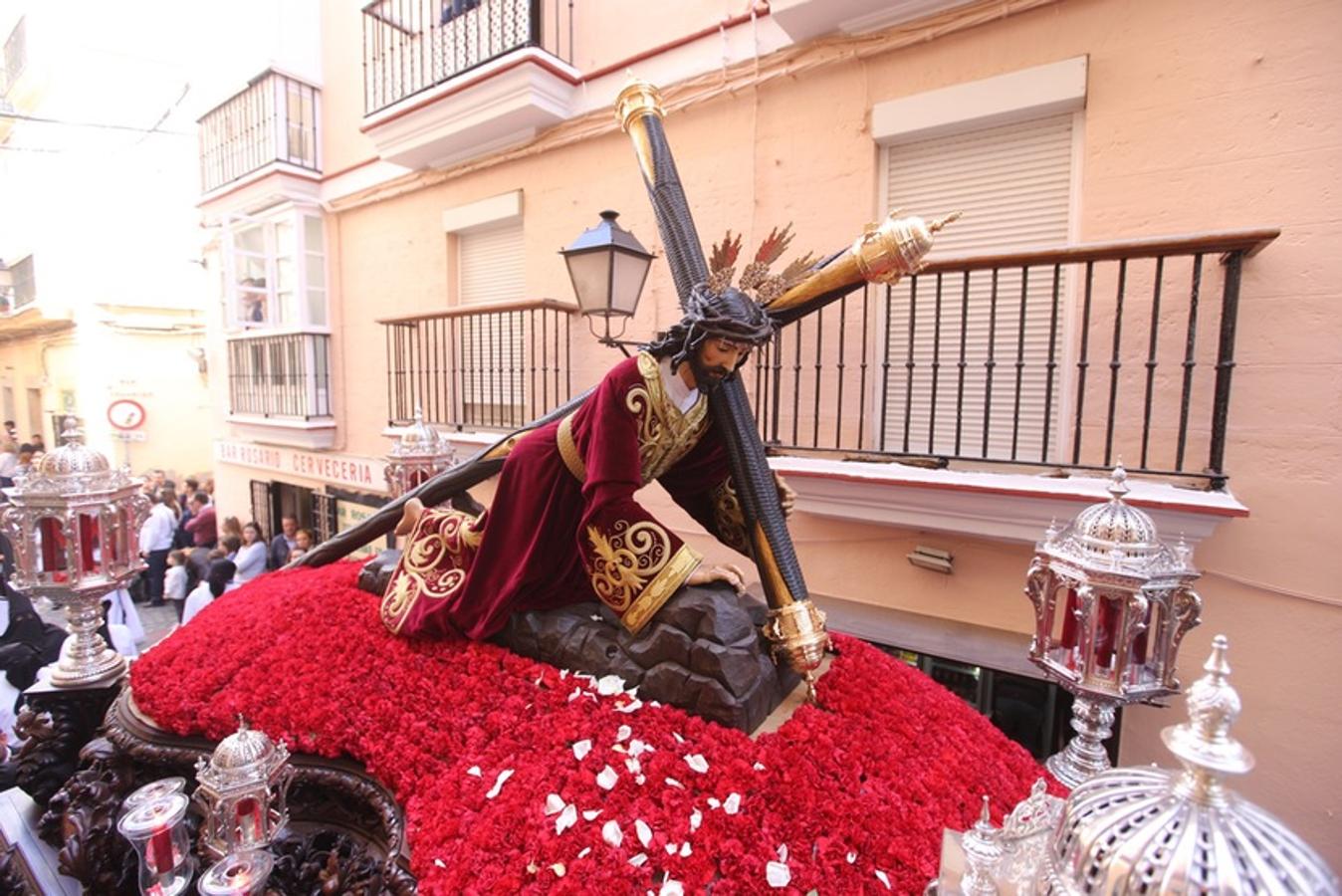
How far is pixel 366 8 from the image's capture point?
17.6ft

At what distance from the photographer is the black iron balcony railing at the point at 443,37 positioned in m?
4.74

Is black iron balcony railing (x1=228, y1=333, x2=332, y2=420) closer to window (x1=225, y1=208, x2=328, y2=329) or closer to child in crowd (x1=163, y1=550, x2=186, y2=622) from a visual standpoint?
window (x1=225, y1=208, x2=328, y2=329)

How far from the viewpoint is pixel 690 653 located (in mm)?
1799

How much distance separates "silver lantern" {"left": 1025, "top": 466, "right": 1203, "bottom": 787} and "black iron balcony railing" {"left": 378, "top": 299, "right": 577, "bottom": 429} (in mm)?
3783

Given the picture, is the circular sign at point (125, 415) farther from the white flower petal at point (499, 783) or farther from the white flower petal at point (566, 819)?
the white flower petal at point (566, 819)

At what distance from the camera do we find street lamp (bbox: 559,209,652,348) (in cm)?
319

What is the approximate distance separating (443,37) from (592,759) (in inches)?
234

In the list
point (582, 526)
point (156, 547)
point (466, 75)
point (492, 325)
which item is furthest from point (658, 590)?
point (156, 547)

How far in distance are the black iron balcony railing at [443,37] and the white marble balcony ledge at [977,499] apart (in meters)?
3.82

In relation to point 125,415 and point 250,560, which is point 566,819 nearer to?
point 250,560

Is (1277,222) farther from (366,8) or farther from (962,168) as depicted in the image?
(366,8)

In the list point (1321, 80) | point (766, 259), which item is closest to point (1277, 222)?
point (1321, 80)

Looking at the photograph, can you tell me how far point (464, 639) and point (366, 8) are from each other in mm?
5889

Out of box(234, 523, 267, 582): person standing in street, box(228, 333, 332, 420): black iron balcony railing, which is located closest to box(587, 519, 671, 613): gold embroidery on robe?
box(234, 523, 267, 582): person standing in street
